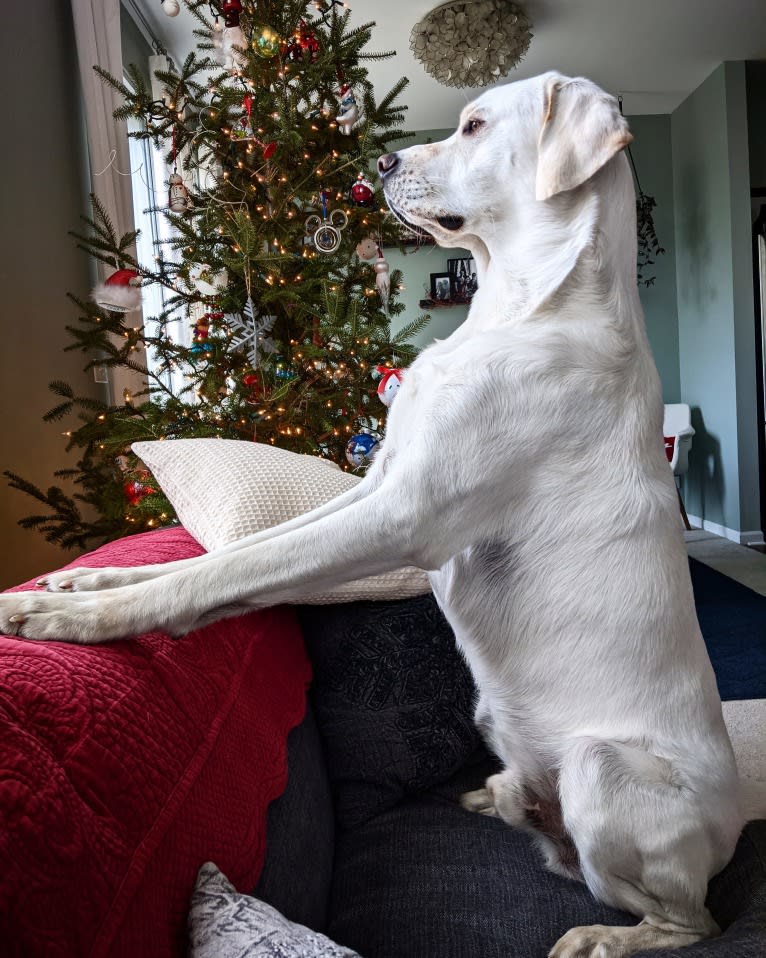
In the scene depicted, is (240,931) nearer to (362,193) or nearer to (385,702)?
(385,702)

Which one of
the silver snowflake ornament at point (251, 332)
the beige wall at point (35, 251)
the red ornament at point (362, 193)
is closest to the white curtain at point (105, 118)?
the beige wall at point (35, 251)

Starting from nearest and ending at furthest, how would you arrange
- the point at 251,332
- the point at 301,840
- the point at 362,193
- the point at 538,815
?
1. the point at 301,840
2. the point at 538,815
3. the point at 362,193
4. the point at 251,332

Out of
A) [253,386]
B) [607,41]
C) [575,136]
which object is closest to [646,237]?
[607,41]

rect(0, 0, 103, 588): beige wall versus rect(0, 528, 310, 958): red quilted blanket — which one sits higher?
rect(0, 0, 103, 588): beige wall

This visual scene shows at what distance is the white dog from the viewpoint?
3.04 ft

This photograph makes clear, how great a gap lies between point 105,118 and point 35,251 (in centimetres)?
81

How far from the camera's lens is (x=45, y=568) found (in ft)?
10.00

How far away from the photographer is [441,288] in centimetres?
722

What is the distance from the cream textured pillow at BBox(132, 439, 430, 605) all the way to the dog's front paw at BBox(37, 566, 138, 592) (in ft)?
0.71

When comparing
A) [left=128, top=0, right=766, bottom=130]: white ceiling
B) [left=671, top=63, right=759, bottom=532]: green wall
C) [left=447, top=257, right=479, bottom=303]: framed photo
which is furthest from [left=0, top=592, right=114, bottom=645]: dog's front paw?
[left=447, top=257, right=479, bottom=303]: framed photo

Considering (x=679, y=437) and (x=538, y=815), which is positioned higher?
(x=679, y=437)

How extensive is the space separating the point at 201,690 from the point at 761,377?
20.2ft

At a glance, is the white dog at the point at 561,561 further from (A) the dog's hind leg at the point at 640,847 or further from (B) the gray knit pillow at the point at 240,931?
(B) the gray knit pillow at the point at 240,931

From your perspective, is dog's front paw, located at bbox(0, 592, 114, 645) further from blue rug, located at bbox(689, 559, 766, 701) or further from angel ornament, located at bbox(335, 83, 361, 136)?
blue rug, located at bbox(689, 559, 766, 701)
